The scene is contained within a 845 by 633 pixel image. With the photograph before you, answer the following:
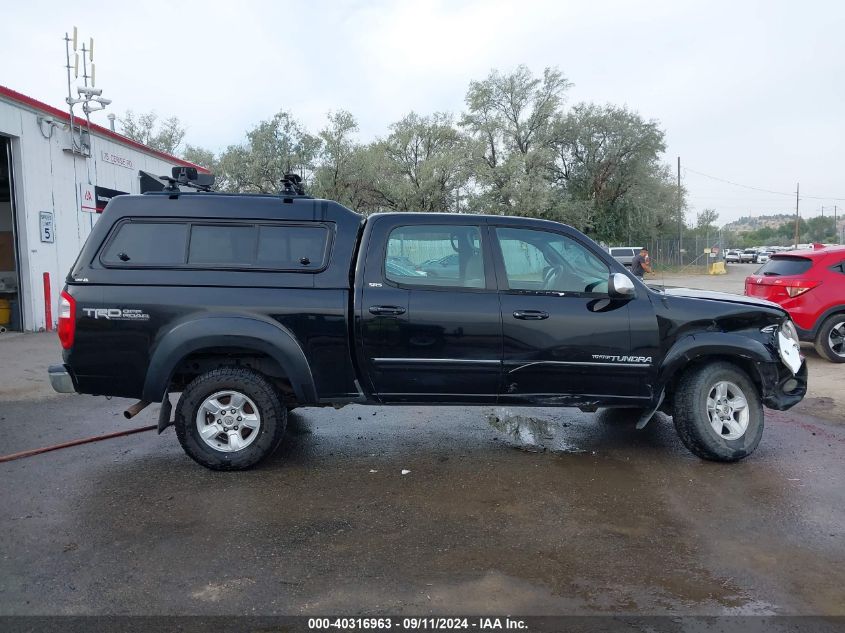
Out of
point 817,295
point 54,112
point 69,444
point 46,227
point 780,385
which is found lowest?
point 69,444

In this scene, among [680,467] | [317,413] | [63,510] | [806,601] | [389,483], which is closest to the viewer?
[806,601]

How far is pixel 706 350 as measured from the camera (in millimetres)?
4809

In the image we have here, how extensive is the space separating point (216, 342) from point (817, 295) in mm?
8363

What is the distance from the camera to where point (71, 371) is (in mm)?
4648

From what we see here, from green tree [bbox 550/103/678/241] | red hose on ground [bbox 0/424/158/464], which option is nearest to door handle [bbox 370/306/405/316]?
red hose on ground [bbox 0/424/158/464]

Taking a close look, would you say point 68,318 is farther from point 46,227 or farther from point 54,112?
point 54,112

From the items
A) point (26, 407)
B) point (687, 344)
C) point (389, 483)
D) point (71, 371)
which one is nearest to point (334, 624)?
point (389, 483)

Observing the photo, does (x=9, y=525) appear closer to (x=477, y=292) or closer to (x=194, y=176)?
(x=194, y=176)

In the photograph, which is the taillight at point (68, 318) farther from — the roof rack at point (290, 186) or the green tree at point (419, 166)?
the green tree at point (419, 166)

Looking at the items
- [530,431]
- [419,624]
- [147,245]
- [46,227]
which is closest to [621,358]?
[530,431]

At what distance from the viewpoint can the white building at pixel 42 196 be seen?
11805mm

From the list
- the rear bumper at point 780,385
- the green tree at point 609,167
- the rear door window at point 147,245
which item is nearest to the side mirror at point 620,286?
the rear bumper at point 780,385

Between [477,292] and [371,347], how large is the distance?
2.94 ft

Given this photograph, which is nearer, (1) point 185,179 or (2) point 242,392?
(2) point 242,392
